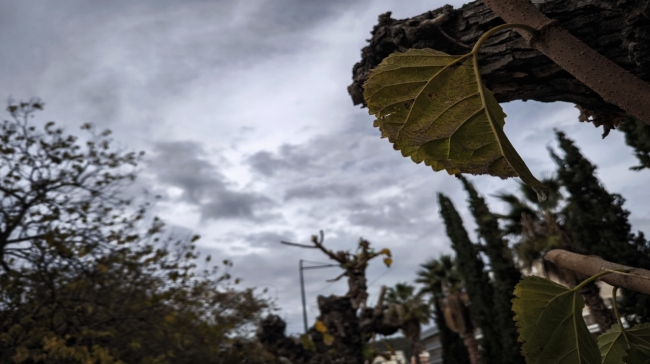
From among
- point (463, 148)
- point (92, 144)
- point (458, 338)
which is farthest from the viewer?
point (458, 338)

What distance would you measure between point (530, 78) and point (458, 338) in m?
25.0

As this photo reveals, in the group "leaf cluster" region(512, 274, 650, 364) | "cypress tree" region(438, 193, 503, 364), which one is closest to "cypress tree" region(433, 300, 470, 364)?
"cypress tree" region(438, 193, 503, 364)

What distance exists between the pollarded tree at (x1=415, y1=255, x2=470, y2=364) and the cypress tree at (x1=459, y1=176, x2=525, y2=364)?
6068 millimetres

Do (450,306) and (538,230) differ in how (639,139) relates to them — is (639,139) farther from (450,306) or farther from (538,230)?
(450,306)

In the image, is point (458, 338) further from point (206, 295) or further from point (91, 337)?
point (91, 337)

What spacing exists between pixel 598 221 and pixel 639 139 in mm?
2694

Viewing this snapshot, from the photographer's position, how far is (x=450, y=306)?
23953mm

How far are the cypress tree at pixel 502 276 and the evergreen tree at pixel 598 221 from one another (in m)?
3.34

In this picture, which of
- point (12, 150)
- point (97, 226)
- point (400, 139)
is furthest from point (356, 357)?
point (400, 139)

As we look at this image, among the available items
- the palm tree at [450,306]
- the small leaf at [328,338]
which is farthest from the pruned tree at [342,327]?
the palm tree at [450,306]

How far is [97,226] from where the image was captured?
8.96m

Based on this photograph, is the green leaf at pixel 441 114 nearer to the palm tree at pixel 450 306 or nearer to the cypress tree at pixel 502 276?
the cypress tree at pixel 502 276

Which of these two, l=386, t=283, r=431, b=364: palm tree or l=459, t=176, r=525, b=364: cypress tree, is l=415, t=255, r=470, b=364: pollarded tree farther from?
l=459, t=176, r=525, b=364: cypress tree

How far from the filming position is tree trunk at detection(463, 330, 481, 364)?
2323 cm
